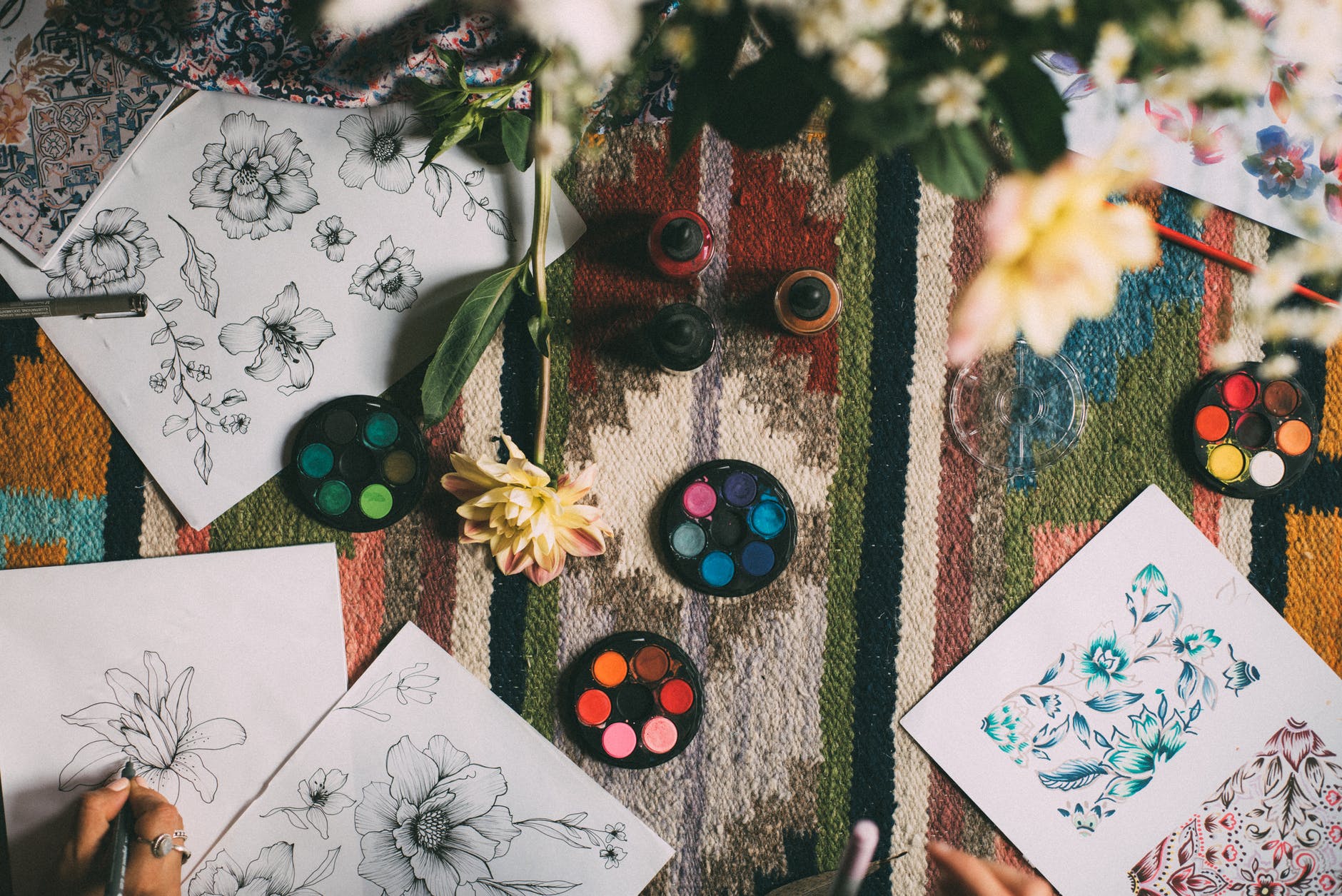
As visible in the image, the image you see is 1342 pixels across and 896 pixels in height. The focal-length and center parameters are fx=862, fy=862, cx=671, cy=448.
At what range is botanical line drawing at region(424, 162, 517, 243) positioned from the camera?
0.75m

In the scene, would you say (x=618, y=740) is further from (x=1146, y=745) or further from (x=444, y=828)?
(x=1146, y=745)

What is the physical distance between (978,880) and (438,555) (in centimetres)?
50

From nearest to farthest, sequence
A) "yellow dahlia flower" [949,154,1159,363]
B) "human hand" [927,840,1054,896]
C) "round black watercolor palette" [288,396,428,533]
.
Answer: "yellow dahlia flower" [949,154,1159,363] → "human hand" [927,840,1054,896] → "round black watercolor palette" [288,396,428,533]

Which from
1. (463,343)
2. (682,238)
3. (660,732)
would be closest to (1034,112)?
(682,238)

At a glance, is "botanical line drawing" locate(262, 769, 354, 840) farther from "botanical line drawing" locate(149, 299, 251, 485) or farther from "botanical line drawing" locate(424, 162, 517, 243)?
"botanical line drawing" locate(424, 162, 517, 243)

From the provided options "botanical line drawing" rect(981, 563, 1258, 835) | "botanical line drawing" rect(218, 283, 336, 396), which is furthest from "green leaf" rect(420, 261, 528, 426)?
"botanical line drawing" rect(981, 563, 1258, 835)

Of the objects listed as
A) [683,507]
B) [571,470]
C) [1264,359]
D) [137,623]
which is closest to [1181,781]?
[1264,359]

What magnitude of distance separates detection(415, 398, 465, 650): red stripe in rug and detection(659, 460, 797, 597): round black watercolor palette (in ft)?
0.62

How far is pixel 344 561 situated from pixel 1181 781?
0.78 metres

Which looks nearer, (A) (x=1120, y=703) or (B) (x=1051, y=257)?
(B) (x=1051, y=257)

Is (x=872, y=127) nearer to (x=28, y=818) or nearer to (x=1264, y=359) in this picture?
(x=1264, y=359)

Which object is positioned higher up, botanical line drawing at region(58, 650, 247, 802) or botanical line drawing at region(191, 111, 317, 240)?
botanical line drawing at region(191, 111, 317, 240)

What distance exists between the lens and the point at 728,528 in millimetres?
757

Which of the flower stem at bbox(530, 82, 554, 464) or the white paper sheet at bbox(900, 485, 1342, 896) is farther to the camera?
the white paper sheet at bbox(900, 485, 1342, 896)
